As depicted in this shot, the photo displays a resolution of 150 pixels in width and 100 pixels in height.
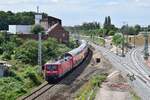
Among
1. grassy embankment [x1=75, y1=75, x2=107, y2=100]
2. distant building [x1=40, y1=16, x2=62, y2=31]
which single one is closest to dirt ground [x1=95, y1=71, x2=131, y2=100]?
grassy embankment [x1=75, y1=75, x2=107, y2=100]

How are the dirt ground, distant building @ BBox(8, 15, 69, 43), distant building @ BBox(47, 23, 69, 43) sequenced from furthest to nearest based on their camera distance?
distant building @ BBox(47, 23, 69, 43), distant building @ BBox(8, 15, 69, 43), the dirt ground

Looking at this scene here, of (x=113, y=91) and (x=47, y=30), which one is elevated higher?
(x=47, y=30)

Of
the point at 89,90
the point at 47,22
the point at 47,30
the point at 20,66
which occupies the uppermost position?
the point at 47,22

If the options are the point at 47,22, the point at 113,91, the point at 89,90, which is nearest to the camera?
the point at 89,90

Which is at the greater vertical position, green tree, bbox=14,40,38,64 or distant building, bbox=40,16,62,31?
distant building, bbox=40,16,62,31

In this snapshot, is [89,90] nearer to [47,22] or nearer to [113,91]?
[113,91]

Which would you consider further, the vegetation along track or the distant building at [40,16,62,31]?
the distant building at [40,16,62,31]

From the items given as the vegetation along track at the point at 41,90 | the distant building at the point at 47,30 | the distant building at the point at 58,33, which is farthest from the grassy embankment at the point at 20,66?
the distant building at the point at 58,33

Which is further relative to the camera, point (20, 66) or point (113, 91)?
point (20, 66)

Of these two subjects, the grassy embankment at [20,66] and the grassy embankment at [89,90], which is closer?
the grassy embankment at [89,90]

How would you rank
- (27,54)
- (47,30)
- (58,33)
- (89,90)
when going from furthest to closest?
1. (47,30)
2. (58,33)
3. (27,54)
4. (89,90)

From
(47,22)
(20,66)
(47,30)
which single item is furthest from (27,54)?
(47,22)

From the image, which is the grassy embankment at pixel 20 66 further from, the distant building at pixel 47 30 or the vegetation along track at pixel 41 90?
the distant building at pixel 47 30

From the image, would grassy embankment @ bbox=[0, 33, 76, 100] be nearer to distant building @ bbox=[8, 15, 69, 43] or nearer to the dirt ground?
the dirt ground
